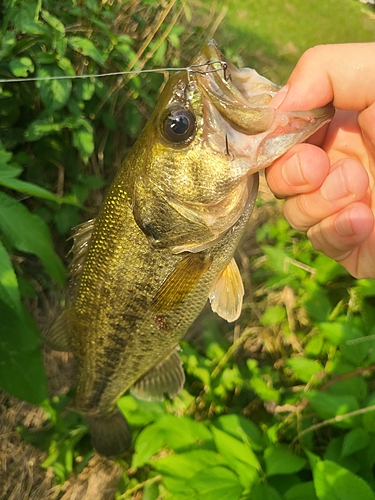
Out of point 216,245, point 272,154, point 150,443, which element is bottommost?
point 150,443

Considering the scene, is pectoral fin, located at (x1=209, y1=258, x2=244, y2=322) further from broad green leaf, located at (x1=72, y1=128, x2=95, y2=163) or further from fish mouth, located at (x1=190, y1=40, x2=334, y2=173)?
broad green leaf, located at (x1=72, y1=128, x2=95, y2=163)

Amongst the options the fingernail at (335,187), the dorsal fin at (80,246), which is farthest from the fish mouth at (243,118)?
the dorsal fin at (80,246)

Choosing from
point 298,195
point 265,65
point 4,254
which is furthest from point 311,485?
point 265,65

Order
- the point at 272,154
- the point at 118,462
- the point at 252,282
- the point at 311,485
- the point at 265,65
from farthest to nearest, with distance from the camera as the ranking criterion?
the point at 265,65
the point at 252,282
the point at 118,462
the point at 311,485
the point at 272,154

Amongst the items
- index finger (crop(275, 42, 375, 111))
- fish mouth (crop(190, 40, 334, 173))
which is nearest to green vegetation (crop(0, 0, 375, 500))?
fish mouth (crop(190, 40, 334, 173))

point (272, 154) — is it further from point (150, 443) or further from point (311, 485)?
point (150, 443)
